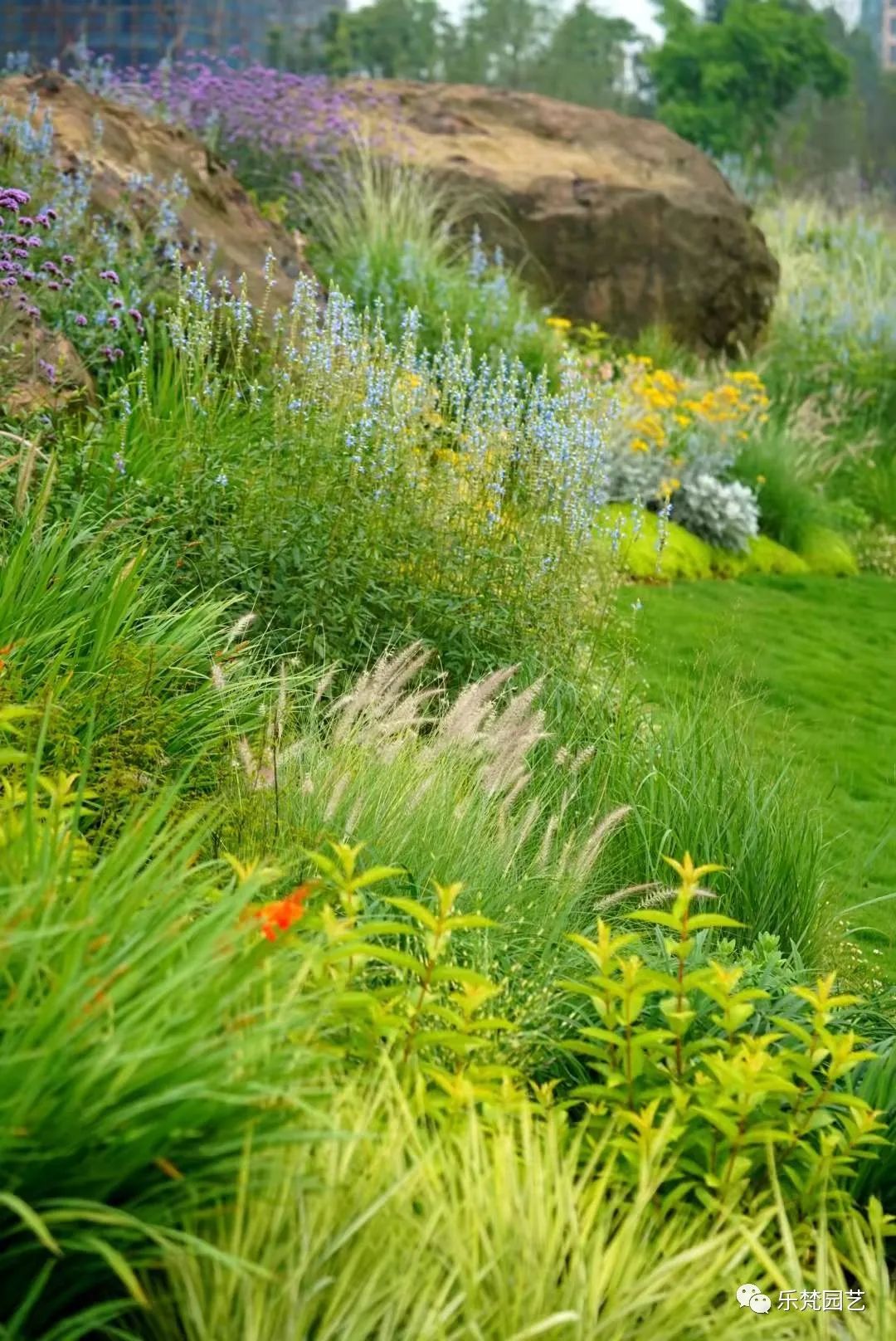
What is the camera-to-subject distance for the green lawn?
564 cm

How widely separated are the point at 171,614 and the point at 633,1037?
2399 mm

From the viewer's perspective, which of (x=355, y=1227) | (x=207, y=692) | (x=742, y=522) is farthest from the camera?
(x=742, y=522)

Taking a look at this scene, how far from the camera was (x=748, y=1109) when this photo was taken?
2660 mm

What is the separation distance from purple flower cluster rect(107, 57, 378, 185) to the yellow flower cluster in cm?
306

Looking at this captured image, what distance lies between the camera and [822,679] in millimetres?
8422

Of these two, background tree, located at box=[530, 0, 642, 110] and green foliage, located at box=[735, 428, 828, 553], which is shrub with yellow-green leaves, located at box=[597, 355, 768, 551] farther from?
background tree, located at box=[530, 0, 642, 110]

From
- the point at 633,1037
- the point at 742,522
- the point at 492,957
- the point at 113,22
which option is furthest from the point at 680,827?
the point at 113,22

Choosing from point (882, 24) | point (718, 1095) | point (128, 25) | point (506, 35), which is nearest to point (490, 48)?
point (506, 35)

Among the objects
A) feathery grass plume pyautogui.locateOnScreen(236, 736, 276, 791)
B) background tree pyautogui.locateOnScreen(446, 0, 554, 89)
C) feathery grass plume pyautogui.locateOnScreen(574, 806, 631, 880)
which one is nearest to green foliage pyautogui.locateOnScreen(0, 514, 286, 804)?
feathery grass plume pyautogui.locateOnScreen(236, 736, 276, 791)

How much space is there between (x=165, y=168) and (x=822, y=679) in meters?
4.60

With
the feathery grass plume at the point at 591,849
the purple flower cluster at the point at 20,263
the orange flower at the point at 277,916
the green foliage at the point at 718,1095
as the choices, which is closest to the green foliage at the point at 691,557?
the purple flower cluster at the point at 20,263

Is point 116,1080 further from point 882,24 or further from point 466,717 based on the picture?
point 882,24

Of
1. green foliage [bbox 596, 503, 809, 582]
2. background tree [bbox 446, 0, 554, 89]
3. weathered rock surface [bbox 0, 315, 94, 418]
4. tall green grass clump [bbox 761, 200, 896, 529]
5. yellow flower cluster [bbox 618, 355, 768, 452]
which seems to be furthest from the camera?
background tree [bbox 446, 0, 554, 89]

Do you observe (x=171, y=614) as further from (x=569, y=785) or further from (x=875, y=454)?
(x=875, y=454)
